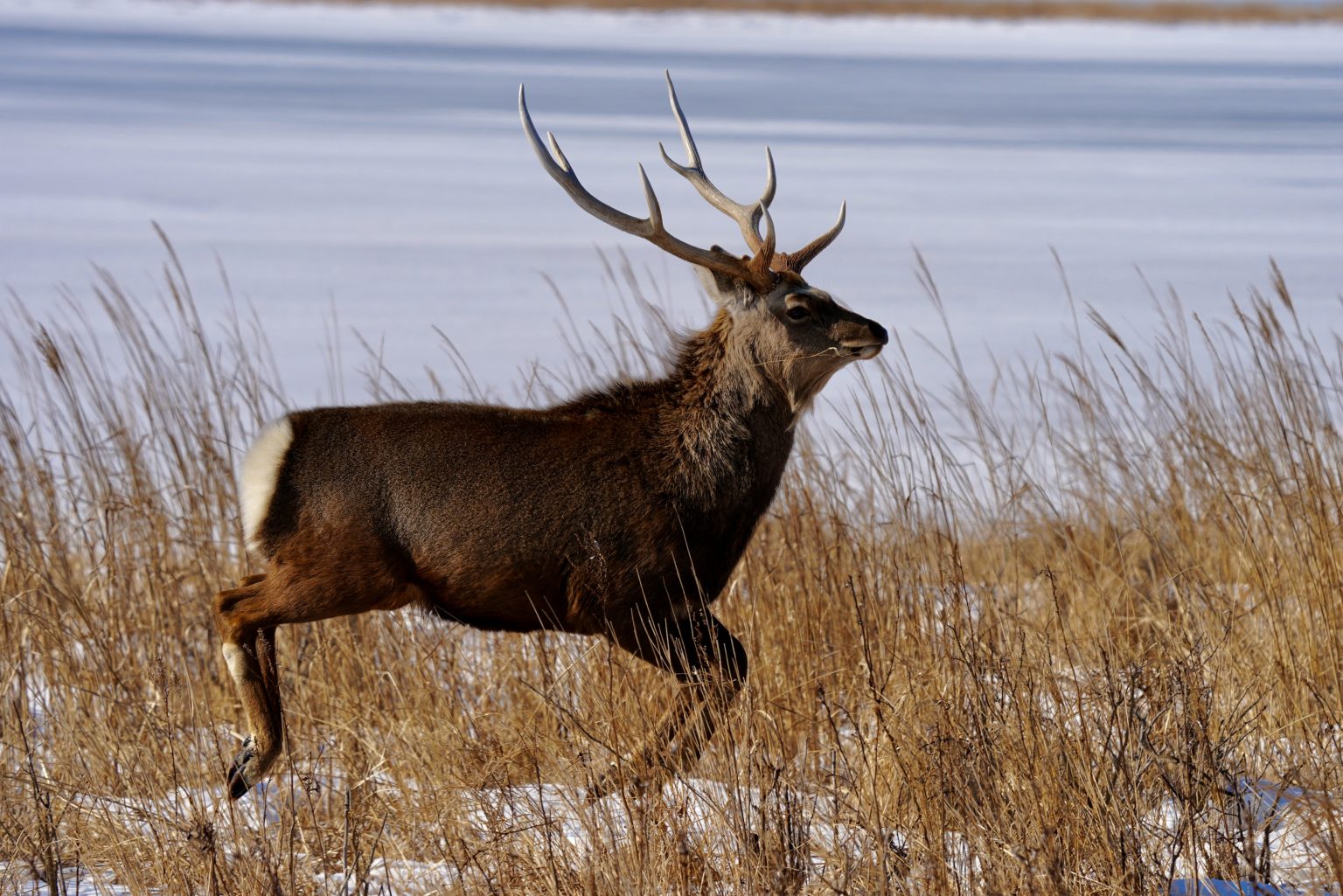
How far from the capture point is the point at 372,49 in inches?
1585

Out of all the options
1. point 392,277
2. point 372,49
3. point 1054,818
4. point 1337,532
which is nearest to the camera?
point 1054,818

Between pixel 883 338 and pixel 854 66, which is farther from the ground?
pixel 854 66

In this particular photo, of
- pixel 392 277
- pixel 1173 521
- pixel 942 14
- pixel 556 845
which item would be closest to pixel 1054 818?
pixel 556 845

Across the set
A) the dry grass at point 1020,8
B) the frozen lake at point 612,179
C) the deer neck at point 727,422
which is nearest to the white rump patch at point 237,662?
the deer neck at point 727,422

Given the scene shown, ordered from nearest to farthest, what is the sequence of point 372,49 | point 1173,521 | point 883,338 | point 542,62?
1. point 883,338
2. point 1173,521
3. point 542,62
4. point 372,49

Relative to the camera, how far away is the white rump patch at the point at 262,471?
362 centimetres

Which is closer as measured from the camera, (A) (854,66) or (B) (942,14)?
(A) (854,66)

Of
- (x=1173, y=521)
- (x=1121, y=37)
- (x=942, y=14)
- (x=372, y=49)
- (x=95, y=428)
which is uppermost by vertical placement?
(x=942, y=14)

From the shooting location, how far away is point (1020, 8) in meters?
63.9

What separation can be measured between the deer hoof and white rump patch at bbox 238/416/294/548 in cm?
45

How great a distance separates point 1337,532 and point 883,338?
1.80m

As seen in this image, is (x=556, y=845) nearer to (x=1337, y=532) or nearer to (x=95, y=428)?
(x=1337, y=532)

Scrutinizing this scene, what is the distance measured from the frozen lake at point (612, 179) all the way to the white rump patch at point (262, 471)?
5.57m

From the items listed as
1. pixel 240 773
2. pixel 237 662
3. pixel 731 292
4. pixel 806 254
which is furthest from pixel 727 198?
pixel 240 773
